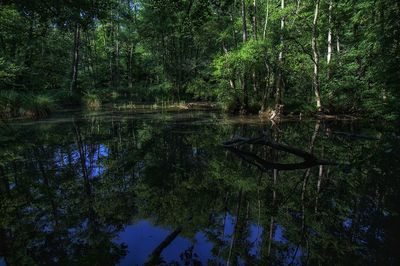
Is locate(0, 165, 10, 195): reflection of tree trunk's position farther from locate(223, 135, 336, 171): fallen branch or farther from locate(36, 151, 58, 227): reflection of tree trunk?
locate(223, 135, 336, 171): fallen branch

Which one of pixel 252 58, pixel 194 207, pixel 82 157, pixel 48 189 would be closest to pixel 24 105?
pixel 82 157

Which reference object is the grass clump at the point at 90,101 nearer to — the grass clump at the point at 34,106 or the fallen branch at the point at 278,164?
the grass clump at the point at 34,106

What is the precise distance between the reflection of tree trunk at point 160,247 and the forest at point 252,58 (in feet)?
13.7

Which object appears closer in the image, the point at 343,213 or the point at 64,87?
the point at 343,213

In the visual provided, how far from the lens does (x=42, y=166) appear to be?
9.39 metres

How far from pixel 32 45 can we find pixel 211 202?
24578 millimetres

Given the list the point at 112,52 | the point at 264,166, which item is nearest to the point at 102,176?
the point at 264,166

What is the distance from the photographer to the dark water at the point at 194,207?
15.7ft

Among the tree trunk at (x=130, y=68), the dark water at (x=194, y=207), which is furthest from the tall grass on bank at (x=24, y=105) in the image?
the tree trunk at (x=130, y=68)

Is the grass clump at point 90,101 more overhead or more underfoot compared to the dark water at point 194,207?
more overhead

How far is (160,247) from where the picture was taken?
501 centimetres

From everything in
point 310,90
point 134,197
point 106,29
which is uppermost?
point 106,29

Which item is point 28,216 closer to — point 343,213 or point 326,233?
point 326,233

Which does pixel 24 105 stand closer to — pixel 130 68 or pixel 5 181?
pixel 5 181
